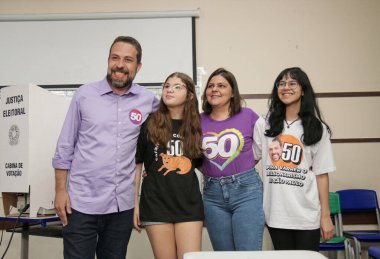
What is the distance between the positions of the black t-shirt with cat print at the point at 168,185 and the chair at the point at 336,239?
1.53 metres

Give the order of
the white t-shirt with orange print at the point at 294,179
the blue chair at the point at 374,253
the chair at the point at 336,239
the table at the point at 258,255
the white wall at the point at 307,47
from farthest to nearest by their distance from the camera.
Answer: the white wall at the point at 307,47 < the chair at the point at 336,239 < the blue chair at the point at 374,253 < the white t-shirt with orange print at the point at 294,179 < the table at the point at 258,255

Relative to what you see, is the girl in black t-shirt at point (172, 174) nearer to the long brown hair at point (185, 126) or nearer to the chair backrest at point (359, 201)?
the long brown hair at point (185, 126)

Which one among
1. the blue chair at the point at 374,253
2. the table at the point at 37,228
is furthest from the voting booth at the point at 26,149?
the blue chair at the point at 374,253

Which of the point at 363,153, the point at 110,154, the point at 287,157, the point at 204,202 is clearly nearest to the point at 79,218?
the point at 110,154

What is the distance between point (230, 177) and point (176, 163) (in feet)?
1.02

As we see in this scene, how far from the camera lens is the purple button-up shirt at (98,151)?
168cm

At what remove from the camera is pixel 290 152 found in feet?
5.96

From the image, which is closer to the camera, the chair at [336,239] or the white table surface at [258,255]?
the white table surface at [258,255]

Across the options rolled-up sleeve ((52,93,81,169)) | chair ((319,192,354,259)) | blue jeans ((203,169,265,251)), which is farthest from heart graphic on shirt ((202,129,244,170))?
chair ((319,192,354,259))

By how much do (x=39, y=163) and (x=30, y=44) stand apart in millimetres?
2235

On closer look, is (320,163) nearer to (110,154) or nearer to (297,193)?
(297,193)

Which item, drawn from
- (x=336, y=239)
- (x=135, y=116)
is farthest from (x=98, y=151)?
(x=336, y=239)

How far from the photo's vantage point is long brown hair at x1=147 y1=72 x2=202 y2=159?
1788 mm

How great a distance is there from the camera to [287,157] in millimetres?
1811
